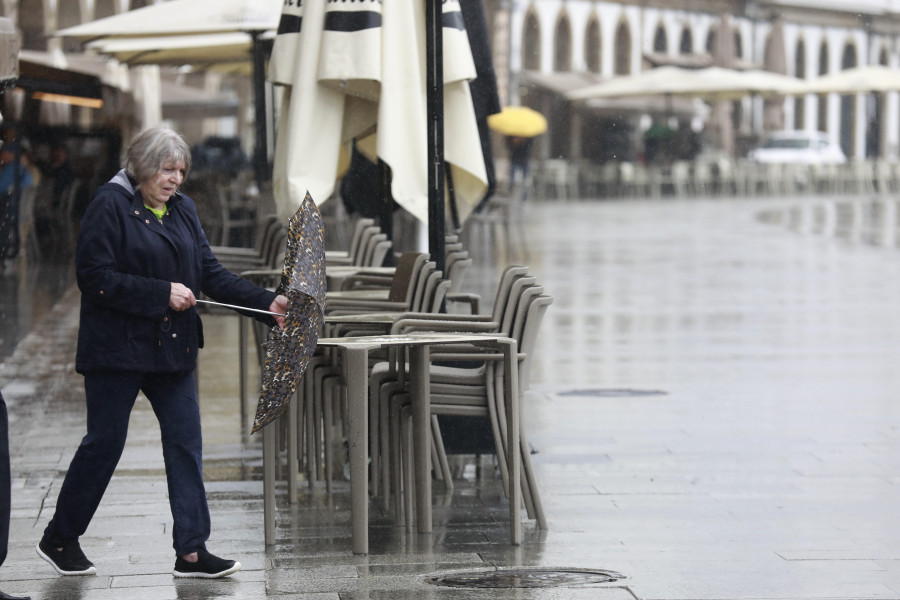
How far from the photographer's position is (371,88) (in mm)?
7559

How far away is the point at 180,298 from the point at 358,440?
88cm

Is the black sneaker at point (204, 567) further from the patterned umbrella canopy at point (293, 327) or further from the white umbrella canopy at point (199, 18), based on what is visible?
the white umbrella canopy at point (199, 18)

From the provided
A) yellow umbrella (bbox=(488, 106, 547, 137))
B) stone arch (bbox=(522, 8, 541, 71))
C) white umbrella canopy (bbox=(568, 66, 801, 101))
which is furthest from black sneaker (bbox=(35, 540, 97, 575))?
stone arch (bbox=(522, 8, 541, 71))

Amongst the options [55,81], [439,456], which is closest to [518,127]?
[55,81]

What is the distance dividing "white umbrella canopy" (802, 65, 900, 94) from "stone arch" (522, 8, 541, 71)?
29.3ft

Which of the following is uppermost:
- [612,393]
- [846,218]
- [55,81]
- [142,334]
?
[55,81]

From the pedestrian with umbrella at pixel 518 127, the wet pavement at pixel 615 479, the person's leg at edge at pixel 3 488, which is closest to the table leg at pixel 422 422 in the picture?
the wet pavement at pixel 615 479

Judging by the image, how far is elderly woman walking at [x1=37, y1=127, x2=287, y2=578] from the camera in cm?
514

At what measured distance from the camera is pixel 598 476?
705 centimetres

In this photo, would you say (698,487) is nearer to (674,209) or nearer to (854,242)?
(854,242)

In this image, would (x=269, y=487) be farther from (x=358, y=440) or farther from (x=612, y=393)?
(x=612, y=393)

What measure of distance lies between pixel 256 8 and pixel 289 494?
6679 mm

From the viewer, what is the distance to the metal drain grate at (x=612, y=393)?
31.1ft

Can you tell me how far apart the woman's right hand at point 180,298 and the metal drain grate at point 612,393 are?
4.65 m
